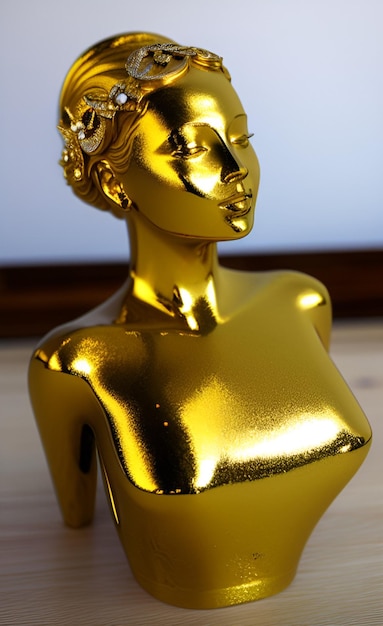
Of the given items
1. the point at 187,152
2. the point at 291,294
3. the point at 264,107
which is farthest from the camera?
the point at 264,107

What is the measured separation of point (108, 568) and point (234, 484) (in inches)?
6.1

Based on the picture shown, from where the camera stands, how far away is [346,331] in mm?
984

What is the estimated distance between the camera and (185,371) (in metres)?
0.50

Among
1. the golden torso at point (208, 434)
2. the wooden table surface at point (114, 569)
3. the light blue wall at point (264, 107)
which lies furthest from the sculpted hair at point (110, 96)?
the light blue wall at point (264, 107)

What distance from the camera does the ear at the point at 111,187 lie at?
1.71 feet

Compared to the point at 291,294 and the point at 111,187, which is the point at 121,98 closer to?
the point at 111,187

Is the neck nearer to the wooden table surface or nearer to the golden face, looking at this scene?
the golden face

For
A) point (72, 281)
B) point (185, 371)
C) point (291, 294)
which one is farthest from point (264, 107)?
point (185, 371)

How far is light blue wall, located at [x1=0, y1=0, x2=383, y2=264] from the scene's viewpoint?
2.94 feet

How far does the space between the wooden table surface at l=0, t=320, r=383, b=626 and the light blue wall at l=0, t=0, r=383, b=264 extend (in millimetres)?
→ 337

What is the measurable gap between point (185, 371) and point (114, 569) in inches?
6.8

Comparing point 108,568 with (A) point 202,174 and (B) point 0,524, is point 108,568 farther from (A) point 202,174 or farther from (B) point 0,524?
(A) point 202,174

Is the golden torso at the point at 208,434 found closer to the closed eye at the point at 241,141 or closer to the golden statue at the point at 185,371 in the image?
the golden statue at the point at 185,371

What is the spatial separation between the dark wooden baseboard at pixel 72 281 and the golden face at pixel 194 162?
466mm
